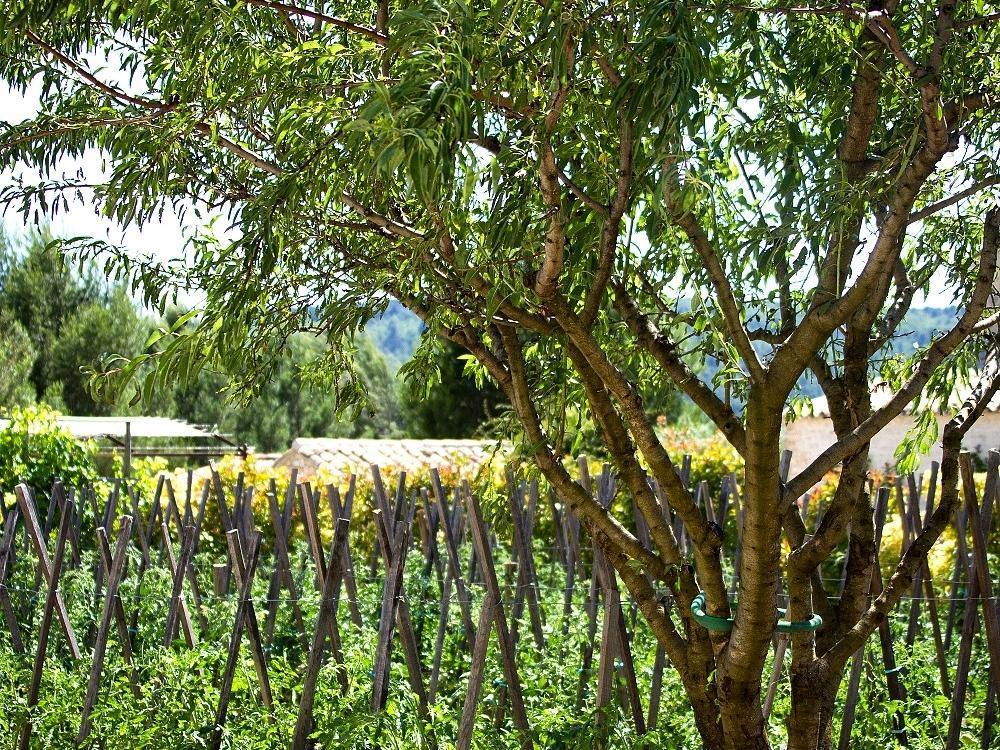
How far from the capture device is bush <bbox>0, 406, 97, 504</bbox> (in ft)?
27.3

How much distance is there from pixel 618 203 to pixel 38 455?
7.51m

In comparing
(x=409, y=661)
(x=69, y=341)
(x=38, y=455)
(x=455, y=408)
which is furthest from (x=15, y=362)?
(x=409, y=661)

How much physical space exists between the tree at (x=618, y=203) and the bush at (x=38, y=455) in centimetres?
592

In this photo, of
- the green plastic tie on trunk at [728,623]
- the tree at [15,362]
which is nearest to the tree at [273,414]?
the tree at [15,362]

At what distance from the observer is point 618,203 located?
2.29 m

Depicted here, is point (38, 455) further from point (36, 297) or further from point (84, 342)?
point (36, 297)

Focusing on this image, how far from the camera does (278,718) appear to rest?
4031 millimetres

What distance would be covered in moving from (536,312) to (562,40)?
3.22ft

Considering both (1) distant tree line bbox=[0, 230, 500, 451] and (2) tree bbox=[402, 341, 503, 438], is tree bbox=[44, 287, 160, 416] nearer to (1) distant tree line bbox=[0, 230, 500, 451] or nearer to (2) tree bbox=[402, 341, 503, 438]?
(1) distant tree line bbox=[0, 230, 500, 451]

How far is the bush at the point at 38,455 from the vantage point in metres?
8.31

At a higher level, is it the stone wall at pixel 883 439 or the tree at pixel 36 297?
the tree at pixel 36 297

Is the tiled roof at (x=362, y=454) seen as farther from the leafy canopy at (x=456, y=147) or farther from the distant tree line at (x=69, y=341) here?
the leafy canopy at (x=456, y=147)

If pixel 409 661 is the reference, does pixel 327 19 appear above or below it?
above

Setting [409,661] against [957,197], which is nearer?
[957,197]
